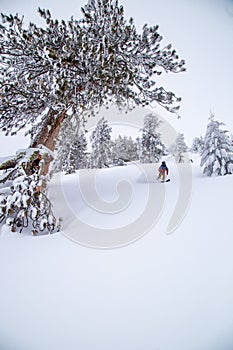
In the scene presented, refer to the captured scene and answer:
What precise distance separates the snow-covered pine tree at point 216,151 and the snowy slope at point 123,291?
478cm

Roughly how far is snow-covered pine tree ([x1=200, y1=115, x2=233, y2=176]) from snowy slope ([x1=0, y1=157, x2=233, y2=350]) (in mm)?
4783

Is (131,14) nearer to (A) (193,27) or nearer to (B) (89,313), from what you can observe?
(A) (193,27)

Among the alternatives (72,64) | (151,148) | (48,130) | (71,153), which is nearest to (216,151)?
(72,64)

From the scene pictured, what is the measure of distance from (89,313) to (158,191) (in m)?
3.40

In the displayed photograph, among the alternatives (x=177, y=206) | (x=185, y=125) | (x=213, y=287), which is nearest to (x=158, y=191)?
(x=177, y=206)

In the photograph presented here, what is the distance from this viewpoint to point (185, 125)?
15.5 ft

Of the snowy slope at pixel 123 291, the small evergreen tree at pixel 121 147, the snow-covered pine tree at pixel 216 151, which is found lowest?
the snowy slope at pixel 123 291

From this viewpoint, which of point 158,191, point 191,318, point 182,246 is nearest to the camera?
point 191,318

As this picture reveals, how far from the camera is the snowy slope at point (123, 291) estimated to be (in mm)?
1529

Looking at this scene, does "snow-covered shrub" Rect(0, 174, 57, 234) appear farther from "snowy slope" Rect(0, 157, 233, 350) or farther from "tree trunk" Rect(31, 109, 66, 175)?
"tree trunk" Rect(31, 109, 66, 175)

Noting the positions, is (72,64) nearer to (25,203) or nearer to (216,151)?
(25,203)

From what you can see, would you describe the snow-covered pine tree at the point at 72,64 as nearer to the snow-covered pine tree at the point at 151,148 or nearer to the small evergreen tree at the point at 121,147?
the snow-covered pine tree at the point at 151,148

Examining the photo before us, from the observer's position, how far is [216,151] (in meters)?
7.20

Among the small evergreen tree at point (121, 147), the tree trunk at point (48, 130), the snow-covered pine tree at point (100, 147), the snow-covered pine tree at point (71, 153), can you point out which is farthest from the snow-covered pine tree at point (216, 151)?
the small evergreen tree at point (121, 147)
